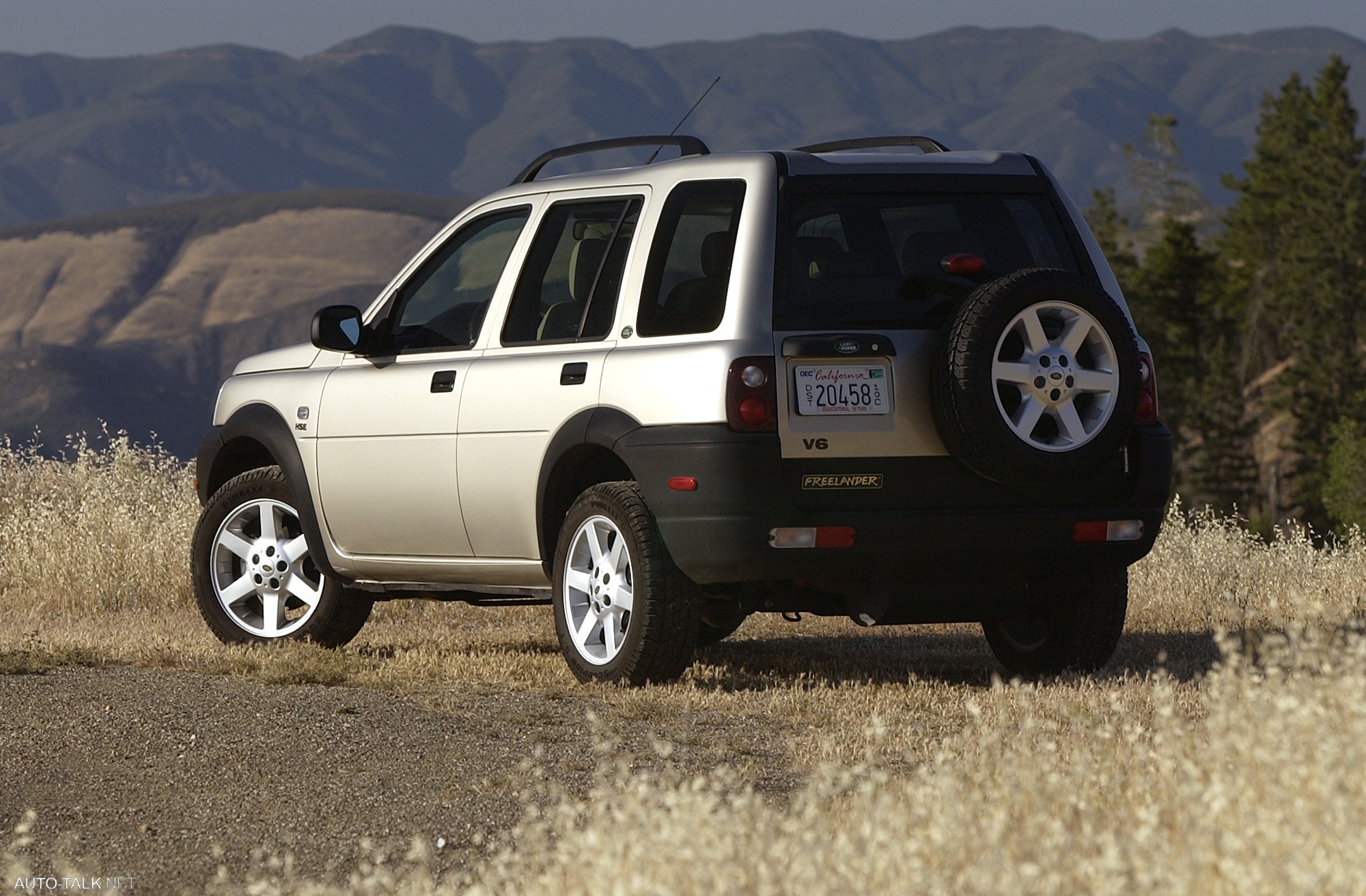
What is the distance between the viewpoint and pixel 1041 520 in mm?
7031

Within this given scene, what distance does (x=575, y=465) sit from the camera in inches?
297

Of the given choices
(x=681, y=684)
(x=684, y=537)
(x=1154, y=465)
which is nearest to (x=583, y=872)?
(x=684, y=537)

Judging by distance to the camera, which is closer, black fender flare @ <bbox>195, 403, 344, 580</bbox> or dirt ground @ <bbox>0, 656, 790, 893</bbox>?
dirt ground @ <bbox>0, 656, 790, 893</bbox>

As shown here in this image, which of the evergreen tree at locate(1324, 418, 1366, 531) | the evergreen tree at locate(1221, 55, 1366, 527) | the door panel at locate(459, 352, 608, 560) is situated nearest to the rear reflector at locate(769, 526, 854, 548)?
the door panel at locate(459, 352, 608, 560)

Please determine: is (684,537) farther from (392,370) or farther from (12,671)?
(12,671)

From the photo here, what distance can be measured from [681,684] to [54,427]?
6140 inches

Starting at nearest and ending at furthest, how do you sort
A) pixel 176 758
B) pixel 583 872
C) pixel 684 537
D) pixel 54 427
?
1. pixel 583 872
2. pixel 176 758
3. pixel 684 537
4. pixel 54 427

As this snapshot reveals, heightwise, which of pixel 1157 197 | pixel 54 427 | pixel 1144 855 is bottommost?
pixel 54 427

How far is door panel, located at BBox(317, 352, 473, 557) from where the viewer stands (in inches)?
314

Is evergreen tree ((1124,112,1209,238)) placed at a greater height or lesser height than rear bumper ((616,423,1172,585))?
lesser

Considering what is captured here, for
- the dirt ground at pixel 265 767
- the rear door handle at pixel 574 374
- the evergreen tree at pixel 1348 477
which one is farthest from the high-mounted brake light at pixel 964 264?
the evergreen tree at pixel 1348 477

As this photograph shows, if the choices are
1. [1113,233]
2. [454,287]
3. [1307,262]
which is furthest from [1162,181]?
[454,287]

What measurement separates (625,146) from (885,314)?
1478mm

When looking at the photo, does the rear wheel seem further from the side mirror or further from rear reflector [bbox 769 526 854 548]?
the side mirror
